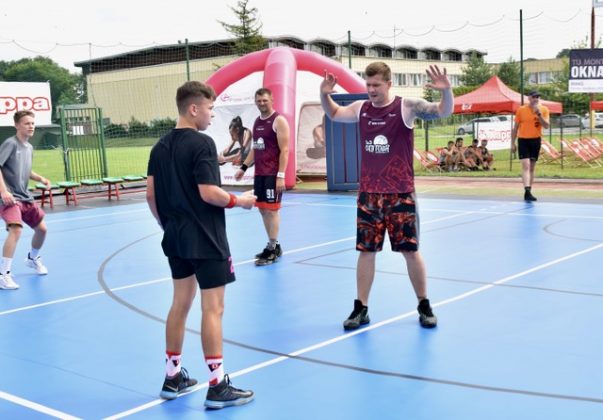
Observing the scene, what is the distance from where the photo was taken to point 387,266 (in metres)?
8.09

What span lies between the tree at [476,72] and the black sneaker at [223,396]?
5028 centimetres

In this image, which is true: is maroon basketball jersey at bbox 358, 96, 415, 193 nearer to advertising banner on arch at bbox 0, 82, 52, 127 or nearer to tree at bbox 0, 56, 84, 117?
advertising banner on arch at bbox 0, 82, 52, 127

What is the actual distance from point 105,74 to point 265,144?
32.0 metres

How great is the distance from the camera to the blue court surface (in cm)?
422

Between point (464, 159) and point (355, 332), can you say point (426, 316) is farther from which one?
point (464, 159)

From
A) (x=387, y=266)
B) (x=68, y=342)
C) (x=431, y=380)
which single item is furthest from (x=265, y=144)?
(x=431, y=380)

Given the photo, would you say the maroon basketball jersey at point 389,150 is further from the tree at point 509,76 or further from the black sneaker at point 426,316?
the tree at point 509,76

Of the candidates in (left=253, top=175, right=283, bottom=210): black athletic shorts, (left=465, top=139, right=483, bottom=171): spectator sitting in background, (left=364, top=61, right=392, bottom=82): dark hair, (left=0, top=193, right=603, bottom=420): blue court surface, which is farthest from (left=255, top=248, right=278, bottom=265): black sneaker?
(left=465, top=139, right=483, bottom=171): spectator sitting in background

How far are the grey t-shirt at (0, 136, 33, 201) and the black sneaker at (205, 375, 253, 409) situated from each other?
15.1 feet

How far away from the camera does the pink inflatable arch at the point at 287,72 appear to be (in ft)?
53.7

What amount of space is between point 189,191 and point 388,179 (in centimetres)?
Result: 194

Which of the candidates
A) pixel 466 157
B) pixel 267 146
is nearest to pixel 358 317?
pixel 267 146

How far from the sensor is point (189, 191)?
13.7 feet

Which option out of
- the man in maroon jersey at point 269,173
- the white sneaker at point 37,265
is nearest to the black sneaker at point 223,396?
the man in maroon jersey at point 269,173
